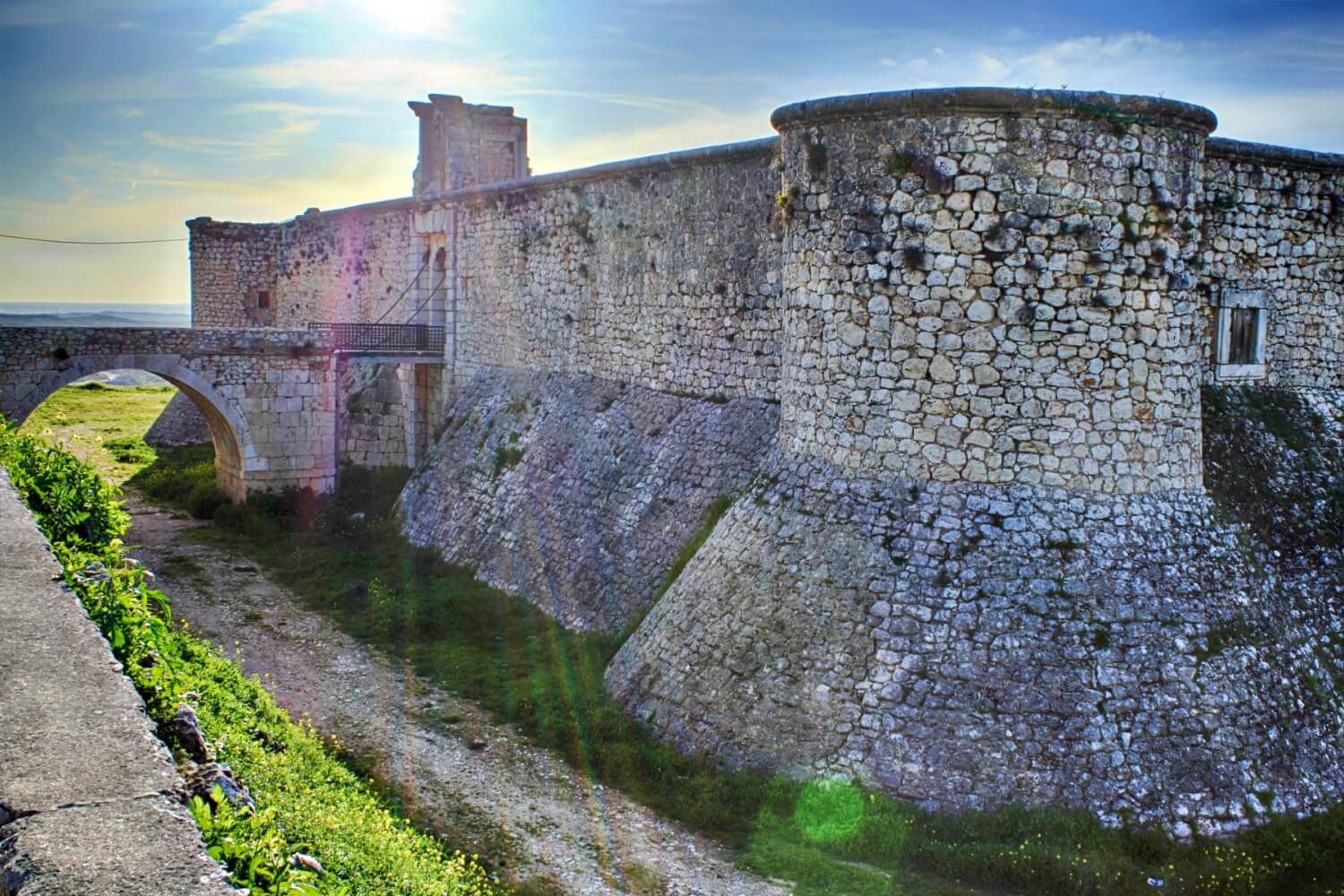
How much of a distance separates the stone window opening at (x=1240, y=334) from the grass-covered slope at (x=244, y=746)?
9.33 m

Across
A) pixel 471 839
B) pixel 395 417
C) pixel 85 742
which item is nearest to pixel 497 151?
pixel 395 417

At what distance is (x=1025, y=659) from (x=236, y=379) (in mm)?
16364

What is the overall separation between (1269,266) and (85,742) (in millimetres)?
12497

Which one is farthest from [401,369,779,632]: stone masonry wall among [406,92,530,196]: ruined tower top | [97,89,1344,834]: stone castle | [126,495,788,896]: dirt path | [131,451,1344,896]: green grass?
[406,92,530,196]: ruined tower top

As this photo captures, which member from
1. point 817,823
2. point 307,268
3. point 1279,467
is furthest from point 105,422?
point 1279,467

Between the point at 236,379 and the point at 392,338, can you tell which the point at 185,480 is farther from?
the point at 392,338

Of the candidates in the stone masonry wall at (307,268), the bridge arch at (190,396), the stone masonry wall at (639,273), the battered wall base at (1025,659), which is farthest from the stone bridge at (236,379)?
Answer: the battered wall base at (1025,659)

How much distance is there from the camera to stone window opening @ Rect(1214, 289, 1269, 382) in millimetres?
12586

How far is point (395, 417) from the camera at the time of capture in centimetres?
2341

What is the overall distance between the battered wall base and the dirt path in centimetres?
114

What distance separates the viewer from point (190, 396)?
69.7 feet

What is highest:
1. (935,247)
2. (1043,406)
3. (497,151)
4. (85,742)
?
(497,151)

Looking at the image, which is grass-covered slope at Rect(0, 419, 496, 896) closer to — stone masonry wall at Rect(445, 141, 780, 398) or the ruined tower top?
stone masonry wall at Rect(445, 141, 780, 398)

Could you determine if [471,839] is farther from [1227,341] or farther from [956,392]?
[1227,341]
